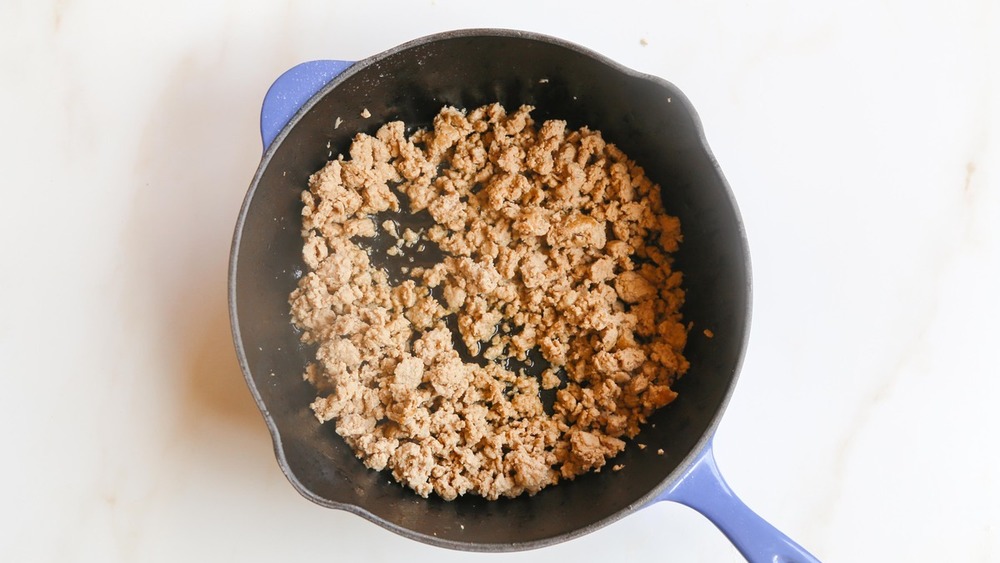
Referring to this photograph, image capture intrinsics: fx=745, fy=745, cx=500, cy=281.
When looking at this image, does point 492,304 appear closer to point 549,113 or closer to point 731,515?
point 549,113

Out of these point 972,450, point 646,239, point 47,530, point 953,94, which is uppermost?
point 953,94

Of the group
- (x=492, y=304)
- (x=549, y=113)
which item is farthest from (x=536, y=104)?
(x=492, y=304)

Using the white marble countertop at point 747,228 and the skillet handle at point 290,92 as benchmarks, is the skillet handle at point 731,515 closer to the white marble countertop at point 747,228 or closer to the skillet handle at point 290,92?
the white marble countertop at point 747,228

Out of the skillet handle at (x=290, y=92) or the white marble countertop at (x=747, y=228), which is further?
the white marble countertop at (x=747, y=228)

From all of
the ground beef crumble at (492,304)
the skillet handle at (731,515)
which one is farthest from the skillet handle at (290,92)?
the skillet handle at (731,515)

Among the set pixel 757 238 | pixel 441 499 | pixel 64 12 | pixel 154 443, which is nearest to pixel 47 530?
pixel 154 443

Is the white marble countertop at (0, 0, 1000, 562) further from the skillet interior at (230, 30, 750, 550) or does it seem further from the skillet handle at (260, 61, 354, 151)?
the skillet handle at (260, 61, 354, 151)

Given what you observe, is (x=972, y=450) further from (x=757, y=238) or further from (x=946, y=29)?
(x=946, y=29)
